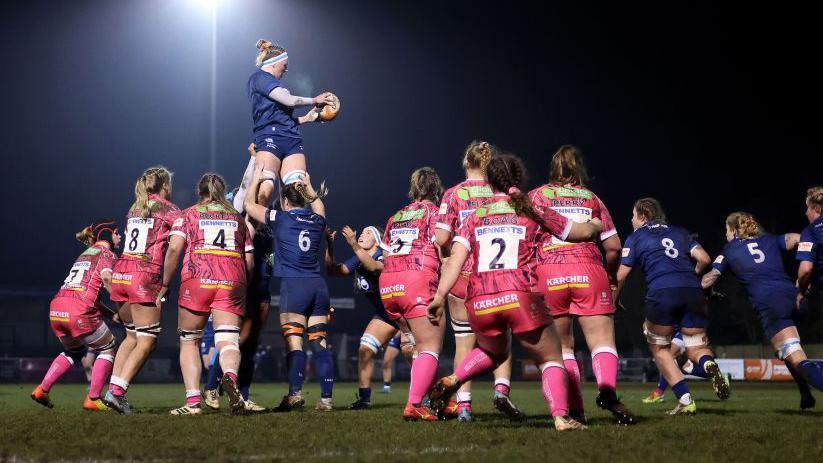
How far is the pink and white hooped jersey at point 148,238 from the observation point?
32.4ft

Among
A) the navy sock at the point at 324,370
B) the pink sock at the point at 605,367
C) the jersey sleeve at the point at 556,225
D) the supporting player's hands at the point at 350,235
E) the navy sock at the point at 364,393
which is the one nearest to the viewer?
the jersey sleeve at the point at 556,225

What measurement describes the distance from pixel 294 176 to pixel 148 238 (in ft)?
5.93

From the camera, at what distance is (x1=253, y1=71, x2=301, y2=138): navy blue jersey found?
10.7 metres

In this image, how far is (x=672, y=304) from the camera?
388 inches

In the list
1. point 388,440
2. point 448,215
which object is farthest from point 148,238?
point 388,440

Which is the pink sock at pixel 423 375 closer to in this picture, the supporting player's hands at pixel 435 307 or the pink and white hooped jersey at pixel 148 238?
the supporting player's hands at pixel 435 307

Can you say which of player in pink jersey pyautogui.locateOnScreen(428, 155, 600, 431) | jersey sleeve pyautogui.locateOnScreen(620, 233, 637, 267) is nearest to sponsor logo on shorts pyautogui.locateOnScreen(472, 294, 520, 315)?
player in pink jersey pyautogui.locateOnScreen(428, 155, 600, 431)

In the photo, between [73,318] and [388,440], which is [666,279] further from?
[73,318]

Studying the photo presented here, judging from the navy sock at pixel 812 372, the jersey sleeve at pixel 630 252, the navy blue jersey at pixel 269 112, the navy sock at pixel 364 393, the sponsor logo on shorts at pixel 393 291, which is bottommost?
the navy sock at pixel 364 393

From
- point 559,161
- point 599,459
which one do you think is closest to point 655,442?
point 599,459

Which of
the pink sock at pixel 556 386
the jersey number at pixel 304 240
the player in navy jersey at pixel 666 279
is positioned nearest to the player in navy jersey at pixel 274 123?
the jersey number at pixel 304 240

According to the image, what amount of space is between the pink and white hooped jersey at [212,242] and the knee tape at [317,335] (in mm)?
1217

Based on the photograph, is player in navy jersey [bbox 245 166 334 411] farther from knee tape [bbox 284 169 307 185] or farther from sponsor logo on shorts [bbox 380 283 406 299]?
sponsor logo on shorts [bbox 380 283 406 299]

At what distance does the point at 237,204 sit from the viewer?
11.0m
